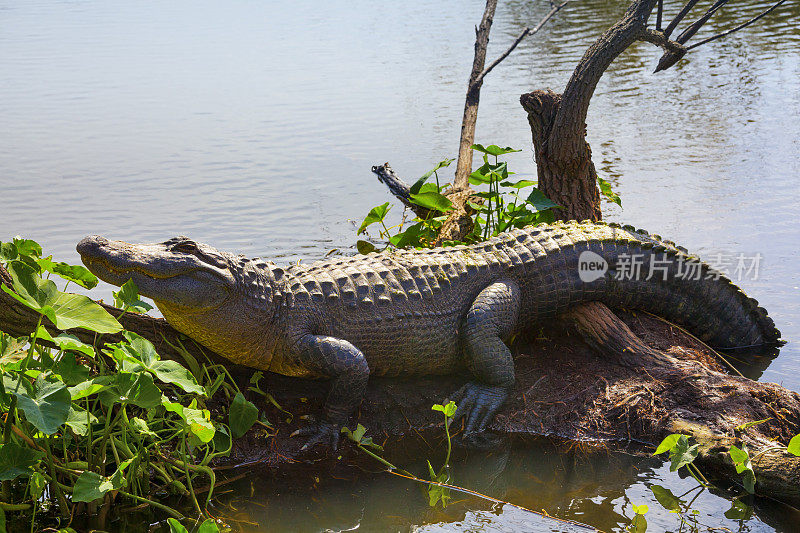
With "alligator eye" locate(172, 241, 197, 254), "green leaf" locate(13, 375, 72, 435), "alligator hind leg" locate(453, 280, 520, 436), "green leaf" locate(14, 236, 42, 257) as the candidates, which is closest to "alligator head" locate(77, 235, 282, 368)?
"alligator eye" locate(172, 241, 197, 254)

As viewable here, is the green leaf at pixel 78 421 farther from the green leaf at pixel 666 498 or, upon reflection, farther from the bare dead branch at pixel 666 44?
the bare dead branch at pixel 666 44

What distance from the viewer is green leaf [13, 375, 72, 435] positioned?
2.56 meters

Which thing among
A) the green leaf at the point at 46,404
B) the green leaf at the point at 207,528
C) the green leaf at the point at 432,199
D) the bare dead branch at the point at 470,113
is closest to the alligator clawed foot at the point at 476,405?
the green leaf at the point at 432,199

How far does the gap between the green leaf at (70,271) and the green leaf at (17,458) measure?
99 centimetres

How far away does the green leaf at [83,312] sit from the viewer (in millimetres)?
2816

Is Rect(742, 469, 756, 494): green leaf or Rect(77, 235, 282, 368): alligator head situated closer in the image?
Rect(742, 469, 756, 494): green leaf

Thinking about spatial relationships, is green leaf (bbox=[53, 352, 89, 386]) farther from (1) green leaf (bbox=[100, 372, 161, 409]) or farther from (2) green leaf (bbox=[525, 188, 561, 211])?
(2) green leaf (bbox=[525, 188, 561, 211])

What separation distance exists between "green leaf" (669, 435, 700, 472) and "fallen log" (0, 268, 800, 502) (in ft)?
1.09

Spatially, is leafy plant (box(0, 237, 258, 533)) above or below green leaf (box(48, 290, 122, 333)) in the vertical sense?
below

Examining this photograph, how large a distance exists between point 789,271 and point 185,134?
24.8 feet

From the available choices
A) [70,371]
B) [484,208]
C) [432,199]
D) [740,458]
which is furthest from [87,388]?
[484,208]

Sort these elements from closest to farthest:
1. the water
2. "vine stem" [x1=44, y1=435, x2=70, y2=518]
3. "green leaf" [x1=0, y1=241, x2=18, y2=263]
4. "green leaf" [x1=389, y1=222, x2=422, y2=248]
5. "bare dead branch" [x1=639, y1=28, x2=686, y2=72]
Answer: "vine stem" [x1=44, y1=435, x2=70, y2=518], "green leaf" [x1=0, y1=241, x2=18, y2=263], the water, "green leaf" [x1=389, y1=222, x2=422, y2=248], "bare dead branch" [x1=639, y1=28, x2=686, y2=72]

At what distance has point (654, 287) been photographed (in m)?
4.75

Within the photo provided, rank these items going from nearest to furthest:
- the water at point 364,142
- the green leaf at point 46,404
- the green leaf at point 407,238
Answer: the green leaf at point 46,404, the water at point 364,142, the green leaf at point 407,238
